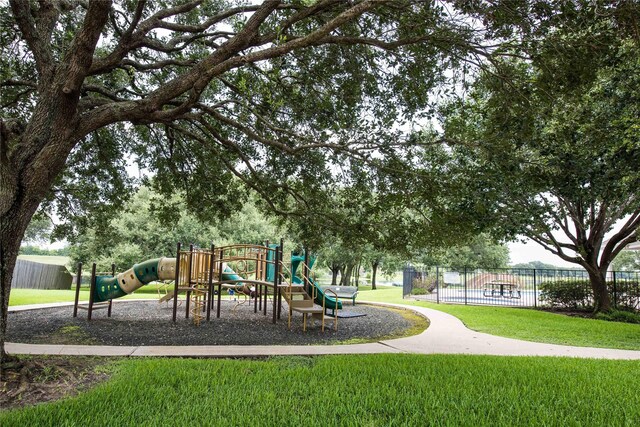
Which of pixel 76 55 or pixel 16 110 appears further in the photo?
pixel 16 110

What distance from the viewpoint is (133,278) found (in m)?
10.3

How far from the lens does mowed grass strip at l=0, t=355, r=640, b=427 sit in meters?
3.23

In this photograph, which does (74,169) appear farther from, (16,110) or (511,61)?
(511,61)

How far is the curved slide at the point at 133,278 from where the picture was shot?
33.7 ft

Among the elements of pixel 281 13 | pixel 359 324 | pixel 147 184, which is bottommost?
pixel 359 324

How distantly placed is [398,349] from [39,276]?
30979mm

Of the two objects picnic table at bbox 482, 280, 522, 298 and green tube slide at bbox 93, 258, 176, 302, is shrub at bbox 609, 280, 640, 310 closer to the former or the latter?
picnic table at bbox 482, 280, 522, 298

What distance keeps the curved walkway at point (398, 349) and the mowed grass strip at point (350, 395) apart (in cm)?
76

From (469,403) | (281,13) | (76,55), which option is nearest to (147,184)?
(281,13)

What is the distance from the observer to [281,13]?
8031mm

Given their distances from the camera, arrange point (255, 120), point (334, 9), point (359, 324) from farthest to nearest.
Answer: point (359, 324) → point (255, 120) → point (334, 9)

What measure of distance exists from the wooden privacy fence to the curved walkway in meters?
24.6

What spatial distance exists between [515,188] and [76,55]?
10.2m

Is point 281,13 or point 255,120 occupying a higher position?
point 281,13
